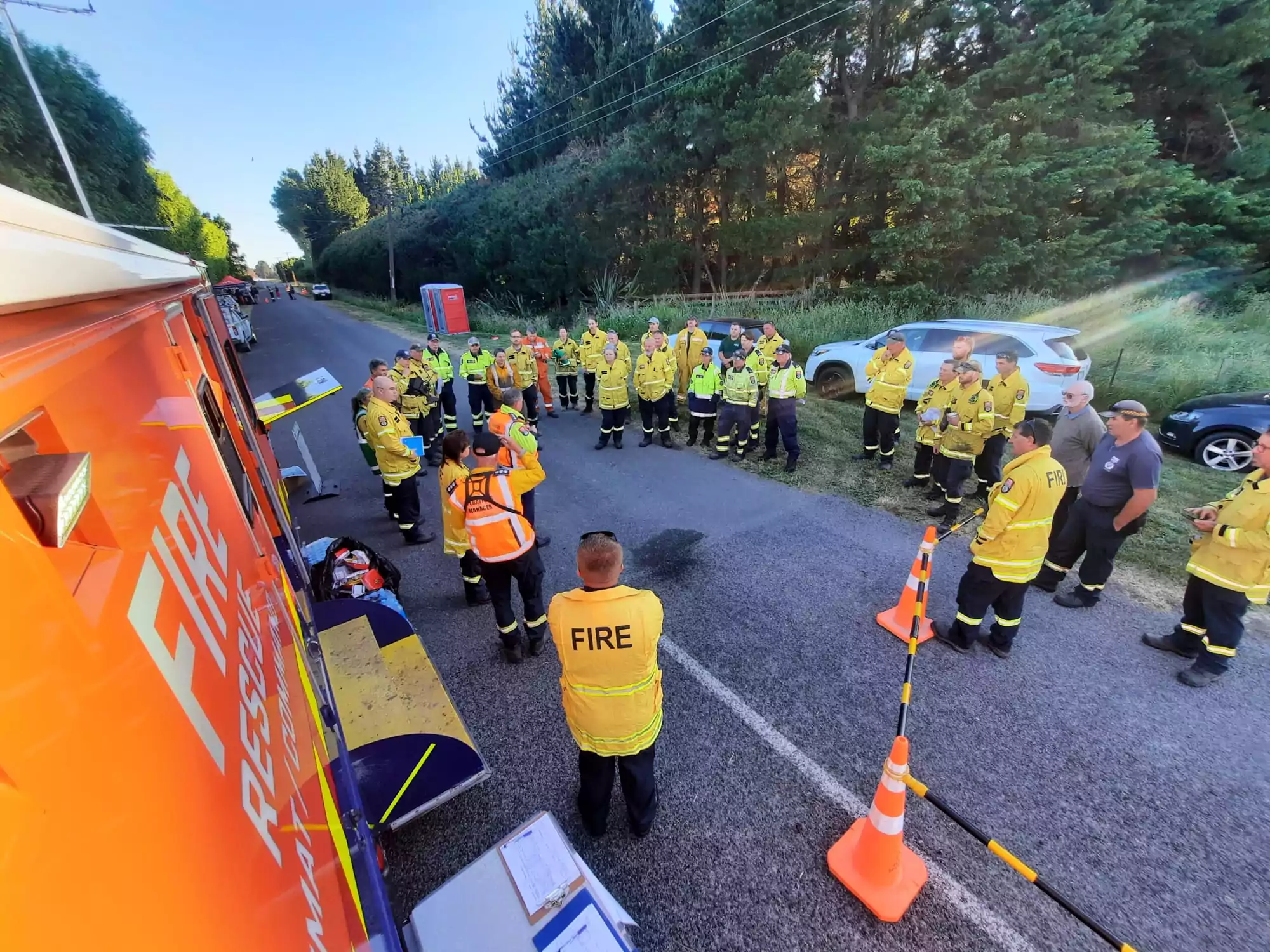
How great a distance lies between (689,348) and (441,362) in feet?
14.9

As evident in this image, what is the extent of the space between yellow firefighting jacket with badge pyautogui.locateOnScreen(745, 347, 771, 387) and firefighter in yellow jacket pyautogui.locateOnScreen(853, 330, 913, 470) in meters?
1.67

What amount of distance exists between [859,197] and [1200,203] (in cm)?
911

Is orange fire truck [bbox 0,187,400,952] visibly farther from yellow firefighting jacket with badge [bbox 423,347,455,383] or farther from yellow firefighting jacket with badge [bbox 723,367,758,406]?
yellow firefighting jacket with badge [bbox 423,347,455,383]

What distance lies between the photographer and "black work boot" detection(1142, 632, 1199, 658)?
4.08 m

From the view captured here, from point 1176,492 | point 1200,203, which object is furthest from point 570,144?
point 1176,492

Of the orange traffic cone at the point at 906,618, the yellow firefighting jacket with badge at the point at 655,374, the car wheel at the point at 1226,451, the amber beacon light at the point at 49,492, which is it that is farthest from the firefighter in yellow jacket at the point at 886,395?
the amber beacon light at the point at 49,492

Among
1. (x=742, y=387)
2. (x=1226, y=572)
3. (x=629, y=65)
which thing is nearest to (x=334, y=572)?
(x=742, y=387)

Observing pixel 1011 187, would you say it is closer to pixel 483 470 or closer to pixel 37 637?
pixel 483 470

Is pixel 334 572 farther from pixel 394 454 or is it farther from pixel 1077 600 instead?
pixel 1077 600

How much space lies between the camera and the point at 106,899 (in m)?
0.54

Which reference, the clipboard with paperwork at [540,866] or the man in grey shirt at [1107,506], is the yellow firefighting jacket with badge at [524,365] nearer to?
the man in grey shirt at [1107,506]

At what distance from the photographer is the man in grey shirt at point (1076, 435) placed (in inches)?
192

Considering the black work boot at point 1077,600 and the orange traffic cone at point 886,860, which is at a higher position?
the orange traffic cone at point 886,860

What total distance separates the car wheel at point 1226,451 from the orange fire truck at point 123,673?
10.5 metres
